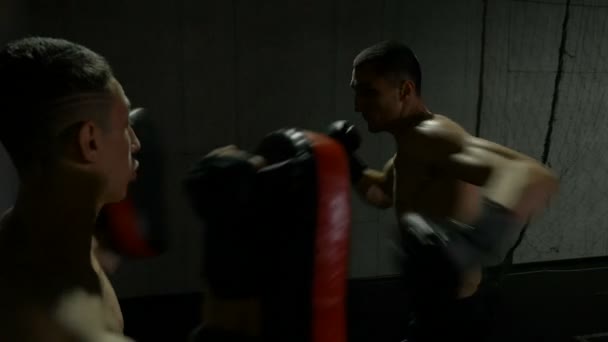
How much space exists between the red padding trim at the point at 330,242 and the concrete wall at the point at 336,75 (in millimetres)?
1694

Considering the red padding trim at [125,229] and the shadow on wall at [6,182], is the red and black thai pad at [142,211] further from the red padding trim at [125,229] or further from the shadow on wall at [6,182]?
the shadow on wall at [6,182]

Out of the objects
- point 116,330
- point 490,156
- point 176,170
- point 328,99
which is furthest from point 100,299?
point 328,99

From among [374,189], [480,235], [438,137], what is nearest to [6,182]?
[374,189]

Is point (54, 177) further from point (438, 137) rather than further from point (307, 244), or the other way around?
point (438, 137)

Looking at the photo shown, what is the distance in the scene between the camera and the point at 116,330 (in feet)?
2.50

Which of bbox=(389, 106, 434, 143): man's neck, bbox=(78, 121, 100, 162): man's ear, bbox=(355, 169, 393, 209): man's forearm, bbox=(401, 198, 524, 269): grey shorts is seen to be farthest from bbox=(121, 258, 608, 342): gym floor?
bbox=(78, 121, 100, 162): man's ear

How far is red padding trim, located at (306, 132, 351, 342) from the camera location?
0.76 meters

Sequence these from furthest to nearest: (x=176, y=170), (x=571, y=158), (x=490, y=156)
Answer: (x=571, y=158)
(x=176, y=170)
(x=490, y=156)

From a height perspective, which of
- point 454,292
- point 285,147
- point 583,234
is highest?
point 285,147

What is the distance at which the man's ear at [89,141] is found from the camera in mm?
739

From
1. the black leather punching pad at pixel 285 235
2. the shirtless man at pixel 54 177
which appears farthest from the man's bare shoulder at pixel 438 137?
the shirtless man at pixel 54 177

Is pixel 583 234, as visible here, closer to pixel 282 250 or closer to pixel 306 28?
pixel 306 28

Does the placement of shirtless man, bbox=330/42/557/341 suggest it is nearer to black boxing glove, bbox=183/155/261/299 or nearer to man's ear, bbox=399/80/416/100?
man's ear, bbox=399/80/416/100

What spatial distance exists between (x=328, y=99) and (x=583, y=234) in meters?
2.08
